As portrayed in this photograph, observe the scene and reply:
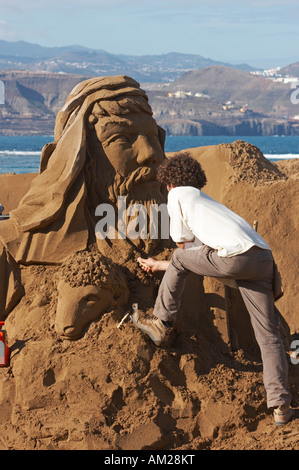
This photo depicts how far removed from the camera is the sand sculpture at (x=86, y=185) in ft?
16.1

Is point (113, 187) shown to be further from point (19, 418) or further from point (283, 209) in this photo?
point (283, 209)

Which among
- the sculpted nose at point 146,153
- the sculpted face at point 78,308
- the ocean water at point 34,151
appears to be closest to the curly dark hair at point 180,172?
the sculpted nose at point 146,153

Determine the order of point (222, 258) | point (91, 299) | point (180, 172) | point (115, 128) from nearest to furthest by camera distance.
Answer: point (222, 258) < point (180, 172) < point (91, 299) < point (115, 128)

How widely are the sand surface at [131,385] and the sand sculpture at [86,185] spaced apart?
18 centimetres

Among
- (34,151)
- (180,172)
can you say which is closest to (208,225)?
(180,172)

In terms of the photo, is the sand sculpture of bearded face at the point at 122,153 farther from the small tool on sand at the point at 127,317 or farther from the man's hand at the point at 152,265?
the small tool on sand at the point at 127,317

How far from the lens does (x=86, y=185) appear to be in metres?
4.98

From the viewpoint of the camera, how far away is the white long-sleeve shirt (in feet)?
12.8

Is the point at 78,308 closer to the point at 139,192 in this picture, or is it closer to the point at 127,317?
the point at 127,317

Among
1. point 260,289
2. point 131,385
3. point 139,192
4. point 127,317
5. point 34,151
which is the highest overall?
point 139,192

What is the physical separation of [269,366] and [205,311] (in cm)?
108

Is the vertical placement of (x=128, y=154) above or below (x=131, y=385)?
above

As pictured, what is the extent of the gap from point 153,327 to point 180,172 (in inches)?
41.6
